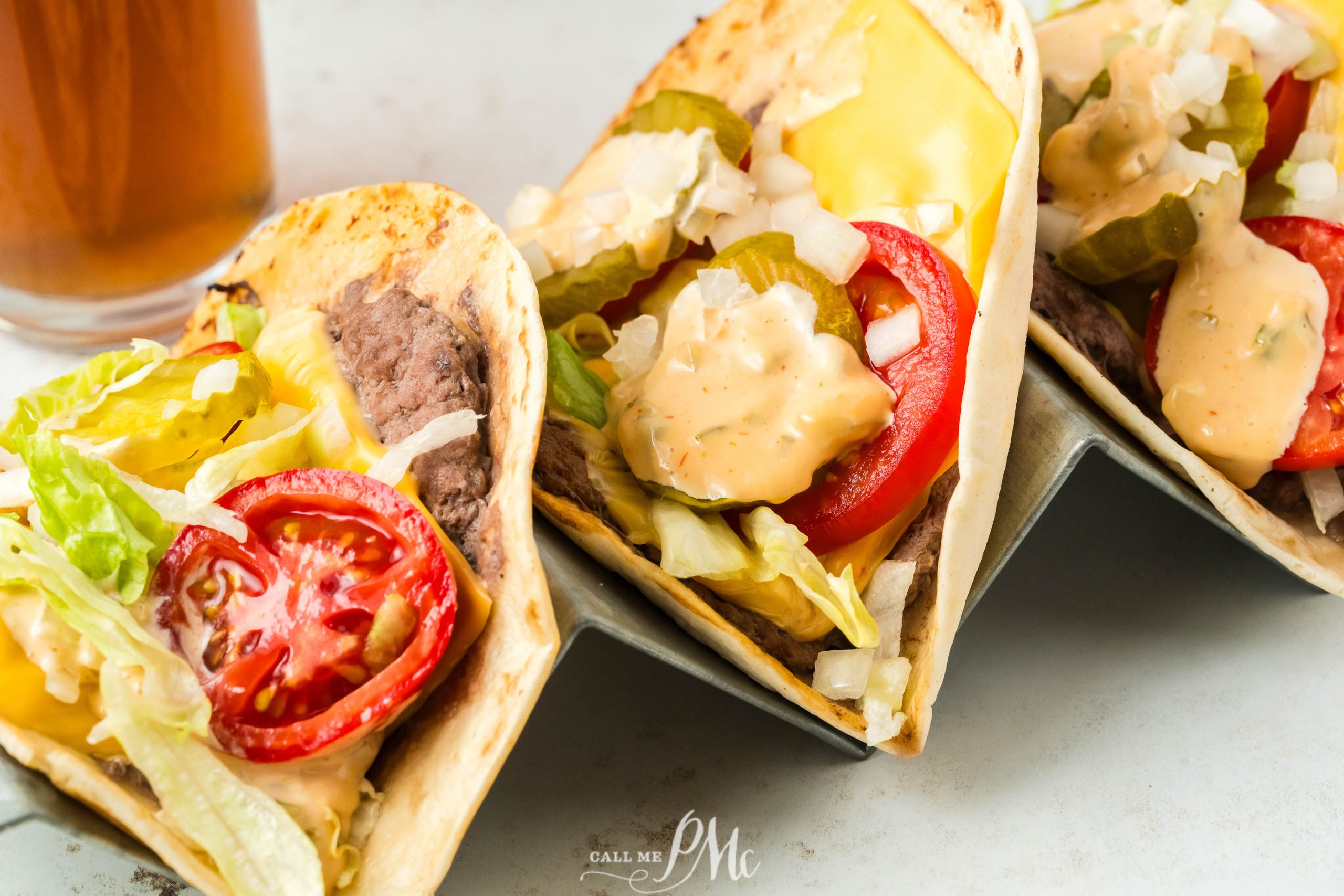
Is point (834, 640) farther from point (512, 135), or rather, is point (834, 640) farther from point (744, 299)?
point (512, 135)

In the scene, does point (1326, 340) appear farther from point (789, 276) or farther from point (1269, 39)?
point (789, 276)

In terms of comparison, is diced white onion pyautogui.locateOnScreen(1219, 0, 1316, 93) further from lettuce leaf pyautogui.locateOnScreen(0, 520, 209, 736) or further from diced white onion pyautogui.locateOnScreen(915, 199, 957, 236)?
lettuce leaf pyautogui.locateOnScreen(0, 520, 209, 736)

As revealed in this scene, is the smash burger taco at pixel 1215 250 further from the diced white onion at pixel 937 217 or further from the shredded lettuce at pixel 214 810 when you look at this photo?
the shredded lettuce at pixel 214 810

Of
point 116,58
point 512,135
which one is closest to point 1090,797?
point 116,58

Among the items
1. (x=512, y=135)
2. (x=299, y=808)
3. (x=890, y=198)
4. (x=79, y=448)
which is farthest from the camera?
(x=512, y=135)

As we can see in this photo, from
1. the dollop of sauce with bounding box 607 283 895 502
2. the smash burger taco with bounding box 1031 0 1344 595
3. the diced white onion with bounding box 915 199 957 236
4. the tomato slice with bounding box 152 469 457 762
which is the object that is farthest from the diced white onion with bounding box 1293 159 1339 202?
the tomato slice with bounding box 152 469 457 762

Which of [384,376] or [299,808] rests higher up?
[384,376]

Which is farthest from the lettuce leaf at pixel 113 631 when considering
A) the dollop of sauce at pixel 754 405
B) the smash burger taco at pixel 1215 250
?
the smash burger taco at pixel 1215 250
